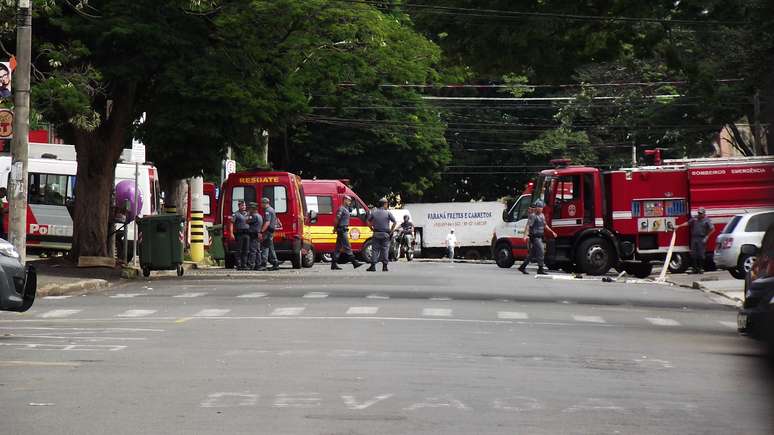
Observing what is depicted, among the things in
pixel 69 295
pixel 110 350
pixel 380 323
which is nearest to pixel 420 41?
pixel 69 295

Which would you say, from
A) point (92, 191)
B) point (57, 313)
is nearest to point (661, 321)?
point (57, 313)

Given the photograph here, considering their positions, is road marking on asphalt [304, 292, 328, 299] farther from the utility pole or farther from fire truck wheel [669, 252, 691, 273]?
fire truck wheel [669, 252, 691, 273]

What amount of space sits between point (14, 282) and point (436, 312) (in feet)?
22.3

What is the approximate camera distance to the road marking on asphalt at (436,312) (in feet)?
63.9

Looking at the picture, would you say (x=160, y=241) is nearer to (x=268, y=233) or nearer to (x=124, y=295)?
(x=268, y=233)

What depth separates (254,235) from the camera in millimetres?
35438

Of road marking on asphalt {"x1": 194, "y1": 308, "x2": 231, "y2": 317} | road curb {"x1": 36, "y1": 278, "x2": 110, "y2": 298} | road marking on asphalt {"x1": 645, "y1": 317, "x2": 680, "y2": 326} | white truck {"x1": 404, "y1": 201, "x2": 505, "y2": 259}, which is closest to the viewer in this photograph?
road marking on asphalt {"x1": 194, "y1": 308, "x2": 231, "y2": 317}

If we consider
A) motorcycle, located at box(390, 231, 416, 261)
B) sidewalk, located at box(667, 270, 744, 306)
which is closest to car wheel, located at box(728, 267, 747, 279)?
sidewalk, located at box(667, 270, 744, 306)

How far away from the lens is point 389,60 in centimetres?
3353

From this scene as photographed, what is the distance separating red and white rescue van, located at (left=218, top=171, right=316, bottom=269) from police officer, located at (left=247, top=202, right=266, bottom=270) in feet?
6.17

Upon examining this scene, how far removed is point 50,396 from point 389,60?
24215 mm

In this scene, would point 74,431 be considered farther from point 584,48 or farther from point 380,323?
point 584,48

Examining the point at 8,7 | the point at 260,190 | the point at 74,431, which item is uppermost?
the point at 8,7

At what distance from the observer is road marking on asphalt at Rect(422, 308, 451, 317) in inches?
767
